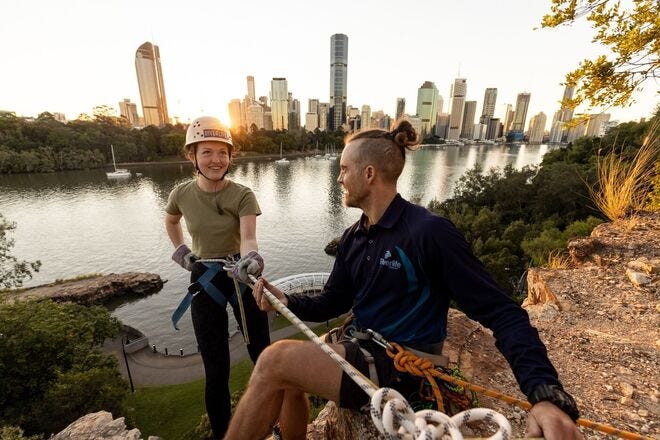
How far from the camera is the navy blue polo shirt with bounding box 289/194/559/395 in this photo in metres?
1.56

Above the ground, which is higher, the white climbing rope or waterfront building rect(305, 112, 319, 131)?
waterfront building rect(305, 112, 319, 131)

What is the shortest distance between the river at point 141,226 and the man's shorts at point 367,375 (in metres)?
18.8

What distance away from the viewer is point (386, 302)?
2.07 metres

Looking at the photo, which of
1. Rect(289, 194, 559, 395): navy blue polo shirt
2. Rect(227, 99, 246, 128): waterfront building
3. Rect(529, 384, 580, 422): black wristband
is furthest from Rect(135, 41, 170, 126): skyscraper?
Rect(529, 384, 580, 422): black wristband

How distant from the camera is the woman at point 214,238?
2.83m

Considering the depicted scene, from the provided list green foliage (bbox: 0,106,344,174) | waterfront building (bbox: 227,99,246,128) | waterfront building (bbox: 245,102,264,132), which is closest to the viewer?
green foliage (bbox: 0,106,344,174)

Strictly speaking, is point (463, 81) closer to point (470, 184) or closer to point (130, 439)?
point (470, 184)

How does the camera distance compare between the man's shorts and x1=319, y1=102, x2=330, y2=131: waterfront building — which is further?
x1=319, y1=102, x2=330, y2=131: waterfront building

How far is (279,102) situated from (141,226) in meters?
156

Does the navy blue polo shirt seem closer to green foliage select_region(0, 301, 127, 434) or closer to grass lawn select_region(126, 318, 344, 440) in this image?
grass lawn select_region(126, 318, 344, 440)

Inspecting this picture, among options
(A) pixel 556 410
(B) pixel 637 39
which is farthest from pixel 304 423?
(B) pixel 637 39

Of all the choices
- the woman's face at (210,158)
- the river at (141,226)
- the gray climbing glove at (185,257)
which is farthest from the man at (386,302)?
the river at (141,226)

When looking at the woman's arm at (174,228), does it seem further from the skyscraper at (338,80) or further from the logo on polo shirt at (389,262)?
the skyscraper at (338,80)

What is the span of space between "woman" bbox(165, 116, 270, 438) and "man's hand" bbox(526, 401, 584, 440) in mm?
2144
